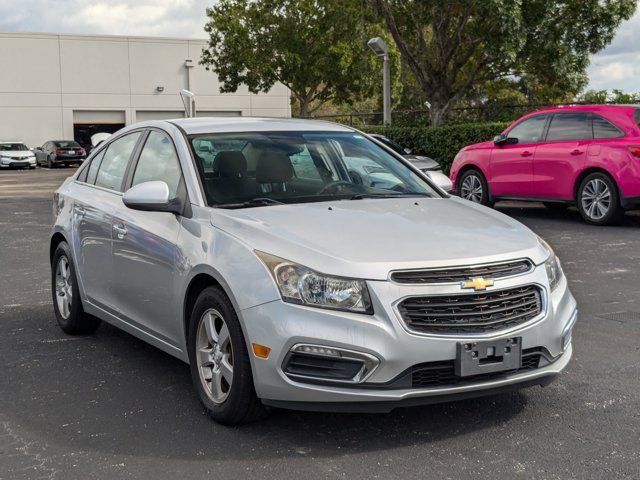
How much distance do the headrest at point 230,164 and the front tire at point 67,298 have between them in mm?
1790

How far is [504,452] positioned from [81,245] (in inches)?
136

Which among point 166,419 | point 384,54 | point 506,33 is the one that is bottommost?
point 166,419

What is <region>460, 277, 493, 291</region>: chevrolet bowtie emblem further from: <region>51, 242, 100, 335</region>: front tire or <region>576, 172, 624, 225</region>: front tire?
<region>576, 172, 624, 225</region>: front tire

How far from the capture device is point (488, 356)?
4.08 m

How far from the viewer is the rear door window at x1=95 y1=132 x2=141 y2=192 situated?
6039 millimetres

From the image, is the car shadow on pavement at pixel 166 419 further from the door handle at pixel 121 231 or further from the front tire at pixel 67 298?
the door handle at pixel 121 231

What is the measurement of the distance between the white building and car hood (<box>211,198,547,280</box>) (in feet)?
160

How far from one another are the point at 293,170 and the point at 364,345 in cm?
172

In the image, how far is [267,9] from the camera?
43312 mm

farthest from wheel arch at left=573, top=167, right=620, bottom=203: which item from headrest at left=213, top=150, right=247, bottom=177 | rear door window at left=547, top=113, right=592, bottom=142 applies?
headrest at left=213, top=150, right=247, bottom=177

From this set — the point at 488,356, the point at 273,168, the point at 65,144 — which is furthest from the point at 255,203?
the point at 65,144

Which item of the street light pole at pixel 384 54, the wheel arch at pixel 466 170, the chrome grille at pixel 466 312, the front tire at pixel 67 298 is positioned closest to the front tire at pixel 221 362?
the chrome grille at pixel 466 312

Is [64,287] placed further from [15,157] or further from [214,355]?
[15,157]

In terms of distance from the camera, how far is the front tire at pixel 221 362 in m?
4.25
